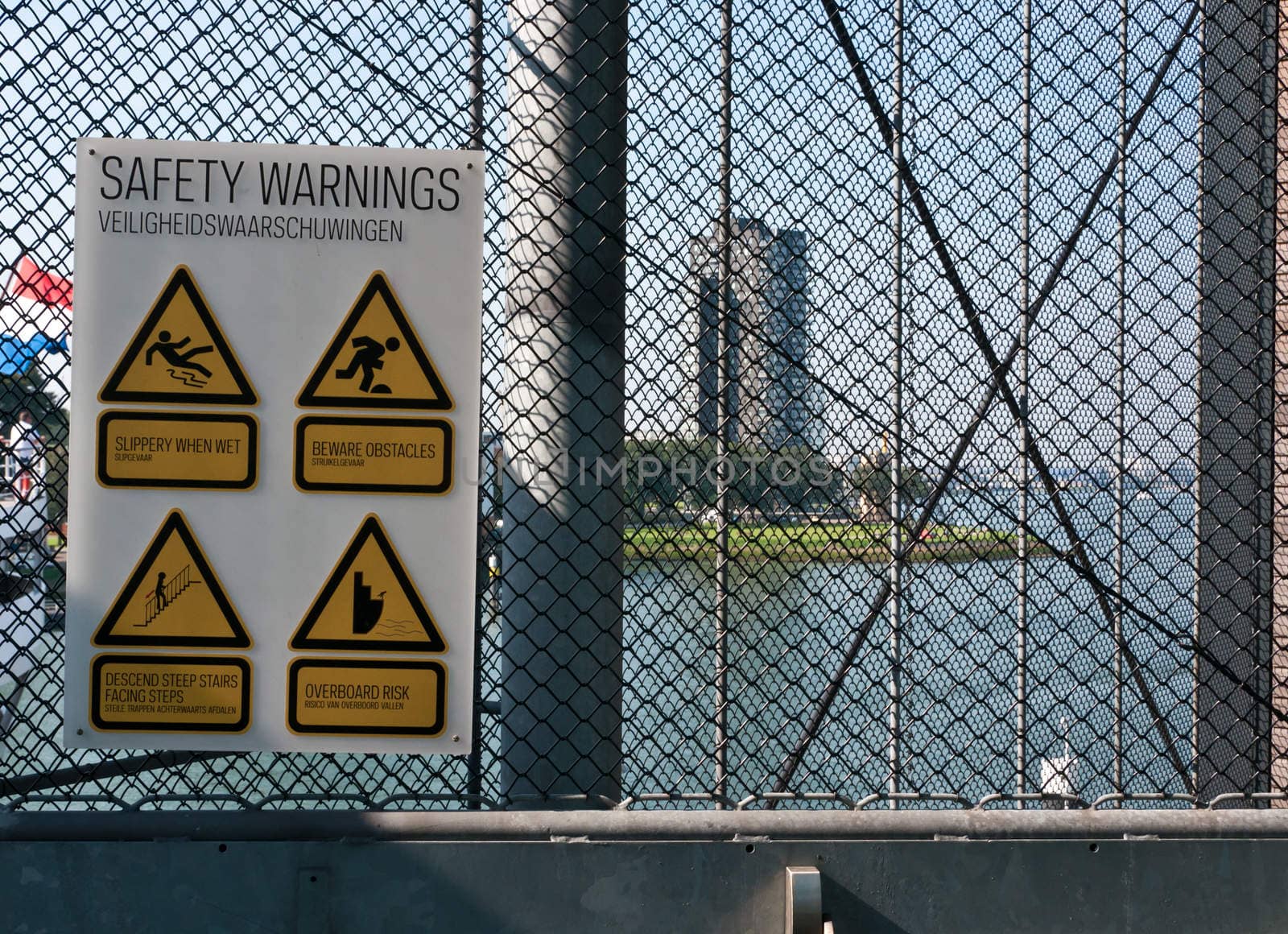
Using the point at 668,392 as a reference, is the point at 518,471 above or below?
below

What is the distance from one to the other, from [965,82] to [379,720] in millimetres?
1514

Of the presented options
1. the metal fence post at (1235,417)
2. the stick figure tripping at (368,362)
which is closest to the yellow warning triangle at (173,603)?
the stick figure tripping at (368,362)

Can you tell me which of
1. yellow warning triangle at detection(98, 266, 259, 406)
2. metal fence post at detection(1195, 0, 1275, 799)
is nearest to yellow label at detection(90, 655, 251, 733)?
yellow warning triangle at detection(98, 266, 259, 406)

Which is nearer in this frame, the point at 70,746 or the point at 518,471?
the point at 70,746

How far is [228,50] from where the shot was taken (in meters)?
1.58

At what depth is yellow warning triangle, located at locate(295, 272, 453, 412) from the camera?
1508 millimetres

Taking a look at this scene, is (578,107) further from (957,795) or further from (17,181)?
(957,795)

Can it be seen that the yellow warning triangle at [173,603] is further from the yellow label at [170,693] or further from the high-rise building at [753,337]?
the high-rise building at [753,337]

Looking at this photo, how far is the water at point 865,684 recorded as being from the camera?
67.0 inches

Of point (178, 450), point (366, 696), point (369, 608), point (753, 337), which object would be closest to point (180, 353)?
point (178, 450)

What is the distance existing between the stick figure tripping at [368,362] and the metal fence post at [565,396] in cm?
23

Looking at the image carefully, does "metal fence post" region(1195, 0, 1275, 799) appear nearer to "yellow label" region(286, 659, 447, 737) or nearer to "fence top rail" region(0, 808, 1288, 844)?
"fence top rail" region(0, 808, 1288, 844)

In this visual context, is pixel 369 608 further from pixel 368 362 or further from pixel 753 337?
pixel 753 337

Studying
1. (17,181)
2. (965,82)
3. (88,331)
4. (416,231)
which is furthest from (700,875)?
(17,181)
